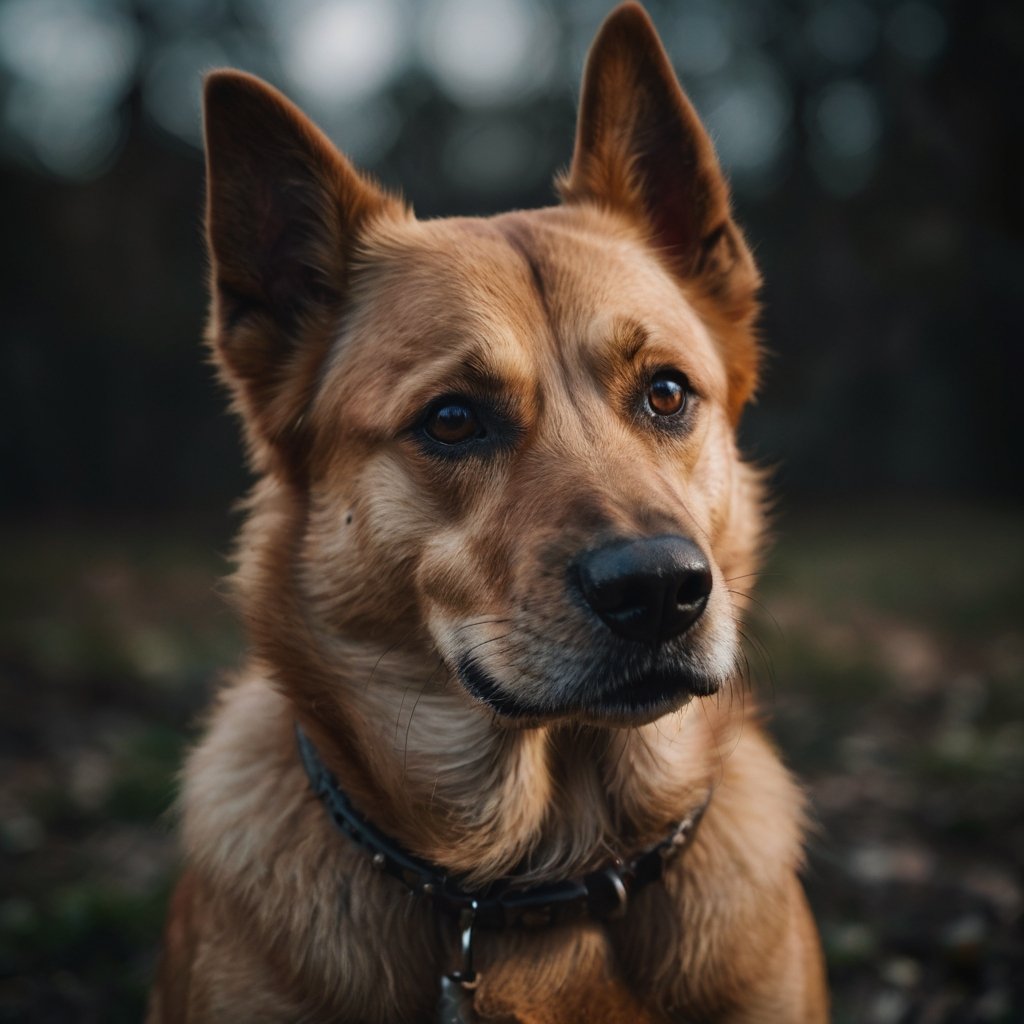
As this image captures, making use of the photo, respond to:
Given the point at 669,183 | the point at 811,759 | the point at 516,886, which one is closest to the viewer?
the point at 516,886

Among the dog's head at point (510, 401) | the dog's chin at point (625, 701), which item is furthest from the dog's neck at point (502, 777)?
the dog's chin at point (625, 701)

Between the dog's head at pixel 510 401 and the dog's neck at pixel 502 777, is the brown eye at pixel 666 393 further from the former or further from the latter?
the dog's neck at pixel 502 777

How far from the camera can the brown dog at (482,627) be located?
2137 mm

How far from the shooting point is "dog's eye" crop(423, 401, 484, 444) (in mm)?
2375

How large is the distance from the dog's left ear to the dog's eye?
2.91ft

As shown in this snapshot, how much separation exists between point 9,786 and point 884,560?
8.91 meters

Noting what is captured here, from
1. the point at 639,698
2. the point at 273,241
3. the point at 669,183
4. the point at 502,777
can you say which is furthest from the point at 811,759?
the point at 273,241

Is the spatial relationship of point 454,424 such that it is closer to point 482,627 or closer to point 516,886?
point 482,627

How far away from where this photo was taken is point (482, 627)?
220cm

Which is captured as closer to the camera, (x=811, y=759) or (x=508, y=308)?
(x=508, y=308)

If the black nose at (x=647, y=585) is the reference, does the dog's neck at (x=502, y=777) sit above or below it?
below

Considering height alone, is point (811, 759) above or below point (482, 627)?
below

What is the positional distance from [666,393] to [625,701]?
0.87 meters

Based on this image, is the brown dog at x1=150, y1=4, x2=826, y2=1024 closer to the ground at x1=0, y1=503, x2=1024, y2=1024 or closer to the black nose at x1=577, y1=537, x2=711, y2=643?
the black nose at x1=577, y1=537, x2=711, y2=643
